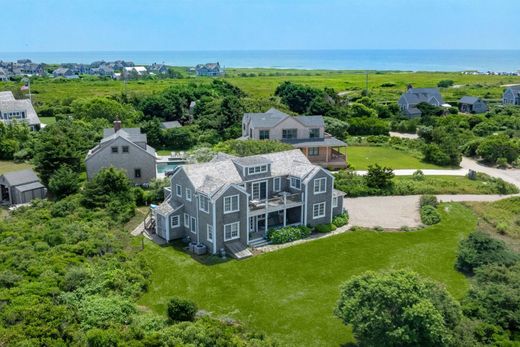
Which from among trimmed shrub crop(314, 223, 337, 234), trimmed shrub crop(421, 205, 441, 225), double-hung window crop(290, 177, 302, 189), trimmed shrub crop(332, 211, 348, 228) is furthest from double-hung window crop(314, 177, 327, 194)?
trimmed shrub crop(421, 205, 441, 225)

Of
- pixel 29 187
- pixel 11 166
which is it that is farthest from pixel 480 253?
pixel 11 166

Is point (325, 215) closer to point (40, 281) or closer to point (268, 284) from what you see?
point (268, 284)

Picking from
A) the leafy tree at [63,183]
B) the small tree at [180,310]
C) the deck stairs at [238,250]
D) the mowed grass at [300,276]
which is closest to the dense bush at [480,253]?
the mowed grass at [300,276]

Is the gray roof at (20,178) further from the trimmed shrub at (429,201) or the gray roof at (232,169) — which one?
the trimmed shrub at (429,201)

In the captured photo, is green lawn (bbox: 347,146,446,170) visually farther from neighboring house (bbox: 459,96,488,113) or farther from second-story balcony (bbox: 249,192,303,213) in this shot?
neighboring house (bbox: 459,96,488,113)

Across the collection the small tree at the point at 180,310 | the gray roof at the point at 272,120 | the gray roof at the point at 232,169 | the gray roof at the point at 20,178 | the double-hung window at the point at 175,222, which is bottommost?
the small tree at the point at 180,310

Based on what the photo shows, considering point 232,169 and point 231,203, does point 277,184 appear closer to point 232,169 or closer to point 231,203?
point 232,169

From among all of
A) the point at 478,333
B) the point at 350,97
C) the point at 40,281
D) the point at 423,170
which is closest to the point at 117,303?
the point at 40,281
